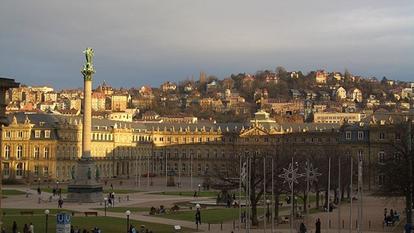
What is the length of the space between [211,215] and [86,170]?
2438 cm

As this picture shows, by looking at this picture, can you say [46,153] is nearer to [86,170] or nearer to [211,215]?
[86,170]

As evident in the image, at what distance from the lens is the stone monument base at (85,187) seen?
86000 mm

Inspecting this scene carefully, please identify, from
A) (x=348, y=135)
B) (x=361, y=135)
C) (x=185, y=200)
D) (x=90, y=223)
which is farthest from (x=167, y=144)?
(x=90, y=223)

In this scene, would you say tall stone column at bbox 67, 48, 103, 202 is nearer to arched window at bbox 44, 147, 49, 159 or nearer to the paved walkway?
the paved walkway

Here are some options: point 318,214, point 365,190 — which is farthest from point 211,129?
point 318,214

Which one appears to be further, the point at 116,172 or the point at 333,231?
the point at 116,172

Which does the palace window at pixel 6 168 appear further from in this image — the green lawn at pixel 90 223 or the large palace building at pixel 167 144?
the green lawn at pixel 90 223

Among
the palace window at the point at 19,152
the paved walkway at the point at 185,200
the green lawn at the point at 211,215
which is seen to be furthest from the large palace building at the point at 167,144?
the green lawn at the point at 211,215

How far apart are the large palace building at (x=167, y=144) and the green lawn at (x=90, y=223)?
35.5 metres

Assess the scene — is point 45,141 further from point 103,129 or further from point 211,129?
point 211,129

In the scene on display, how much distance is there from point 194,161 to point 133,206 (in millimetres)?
96062

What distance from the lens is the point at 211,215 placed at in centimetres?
6856

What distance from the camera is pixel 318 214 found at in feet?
230

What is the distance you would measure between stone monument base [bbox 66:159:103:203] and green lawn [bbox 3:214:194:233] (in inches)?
795
